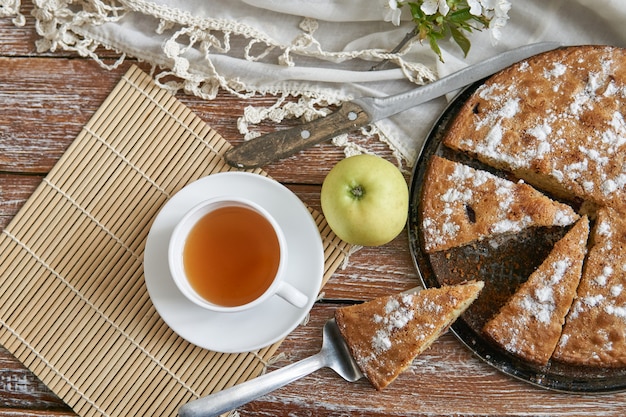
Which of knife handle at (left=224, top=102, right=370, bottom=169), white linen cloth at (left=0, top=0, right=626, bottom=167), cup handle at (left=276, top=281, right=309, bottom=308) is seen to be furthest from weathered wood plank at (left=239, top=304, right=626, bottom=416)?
white linen cloth at (left=0, top=0, right=626, bottom=167)

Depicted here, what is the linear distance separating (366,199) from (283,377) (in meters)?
0.59

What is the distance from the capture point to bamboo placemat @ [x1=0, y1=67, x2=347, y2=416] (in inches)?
80.3

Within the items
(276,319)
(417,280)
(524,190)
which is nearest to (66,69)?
(276,319)

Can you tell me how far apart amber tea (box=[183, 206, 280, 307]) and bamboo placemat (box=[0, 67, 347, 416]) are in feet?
0.83

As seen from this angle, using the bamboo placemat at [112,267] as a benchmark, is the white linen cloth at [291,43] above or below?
above

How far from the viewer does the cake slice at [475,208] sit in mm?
1940

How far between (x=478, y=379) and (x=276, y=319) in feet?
2.19

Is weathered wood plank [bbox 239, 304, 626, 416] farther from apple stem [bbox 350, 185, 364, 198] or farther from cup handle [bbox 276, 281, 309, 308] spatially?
apple stem [bbox 350, 185, 364, 198]

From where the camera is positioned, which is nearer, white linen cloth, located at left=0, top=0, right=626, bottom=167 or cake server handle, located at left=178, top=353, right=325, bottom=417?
cake server handle, located at left=178, top=353, right=325, bottom=417

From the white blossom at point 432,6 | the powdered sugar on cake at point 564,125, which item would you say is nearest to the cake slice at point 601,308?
the powdered sugar on cake at point 564,125

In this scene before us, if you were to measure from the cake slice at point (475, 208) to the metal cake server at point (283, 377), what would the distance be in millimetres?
409

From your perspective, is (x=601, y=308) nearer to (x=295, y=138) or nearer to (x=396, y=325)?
(x=396, y=325)

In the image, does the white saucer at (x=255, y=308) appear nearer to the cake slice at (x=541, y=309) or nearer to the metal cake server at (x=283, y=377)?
the metal cake server at (x=283, y=377)

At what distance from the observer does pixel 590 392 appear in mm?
1917
